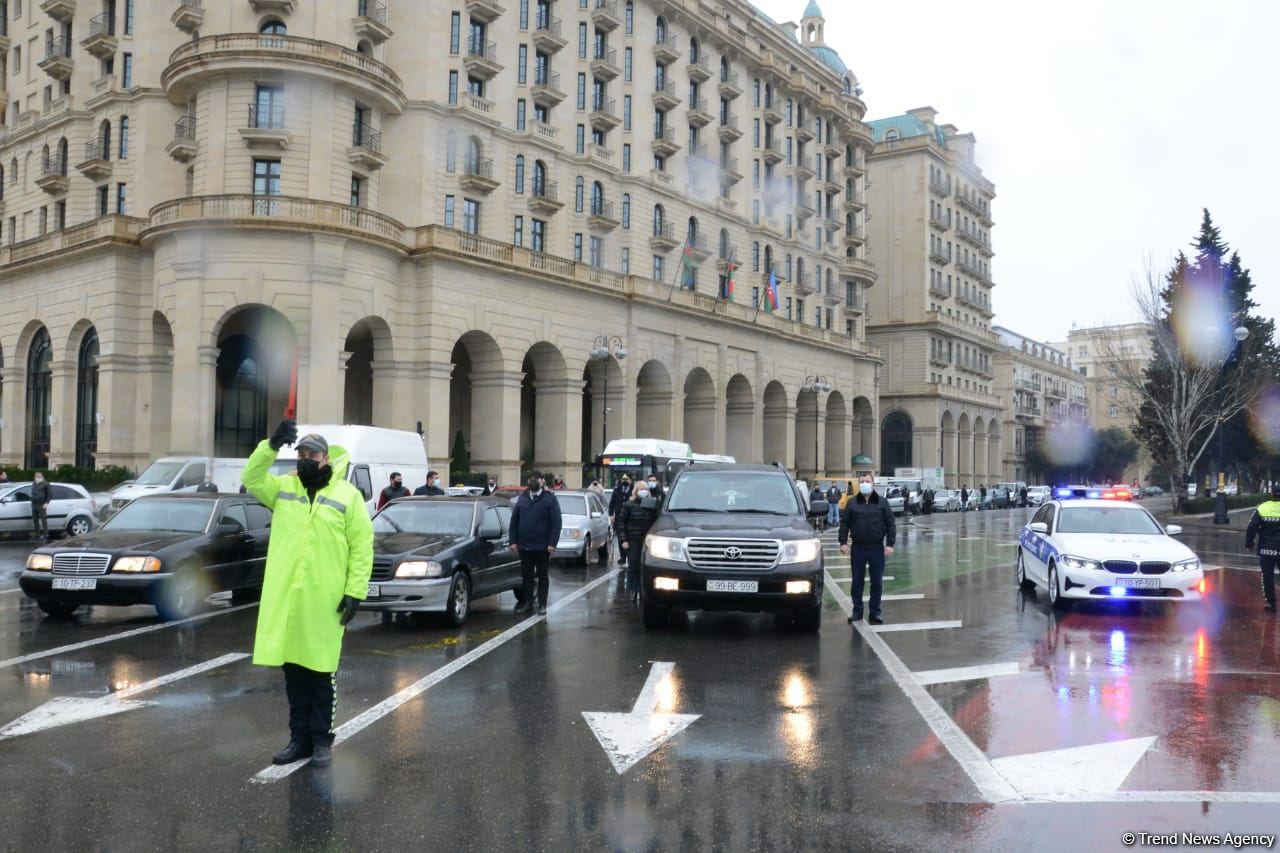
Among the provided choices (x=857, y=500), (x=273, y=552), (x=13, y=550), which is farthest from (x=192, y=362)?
(x=273, y=552)

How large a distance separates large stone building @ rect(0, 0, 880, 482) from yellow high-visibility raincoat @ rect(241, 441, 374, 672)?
100 ft

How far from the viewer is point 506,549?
1331 centimetres

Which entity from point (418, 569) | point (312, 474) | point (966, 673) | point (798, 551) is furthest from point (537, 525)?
point (312, 474)

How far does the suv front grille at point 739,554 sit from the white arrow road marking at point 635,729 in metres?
2.85

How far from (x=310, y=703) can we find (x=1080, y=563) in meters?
10.4

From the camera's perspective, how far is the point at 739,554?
10734 mm

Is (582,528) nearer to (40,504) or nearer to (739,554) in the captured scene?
(739,554)

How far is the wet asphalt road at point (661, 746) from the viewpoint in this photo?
5.01 m

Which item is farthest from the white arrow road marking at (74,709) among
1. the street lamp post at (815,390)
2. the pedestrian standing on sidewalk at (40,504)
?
the street lamp post at (815,390)

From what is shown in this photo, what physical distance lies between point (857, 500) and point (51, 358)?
41962 millimetres

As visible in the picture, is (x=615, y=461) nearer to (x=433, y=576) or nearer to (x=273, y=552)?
(x=433, y=576)

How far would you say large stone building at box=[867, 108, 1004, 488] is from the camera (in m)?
84.6

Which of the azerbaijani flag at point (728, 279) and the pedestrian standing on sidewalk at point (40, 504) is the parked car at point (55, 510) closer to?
the pedestrian standing on sidewalk at point (40, 504)

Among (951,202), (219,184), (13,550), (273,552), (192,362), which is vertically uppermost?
(951,202)
